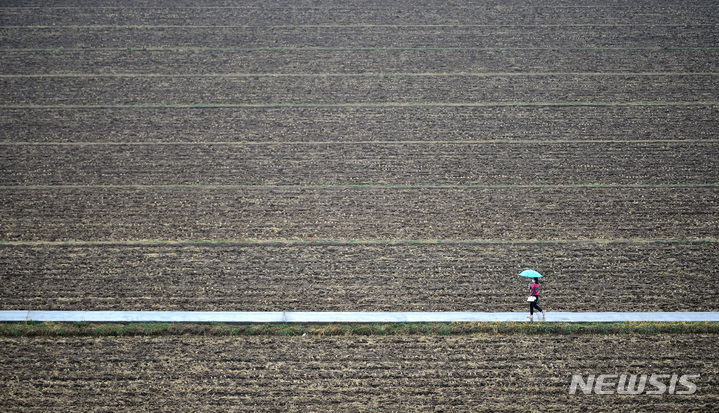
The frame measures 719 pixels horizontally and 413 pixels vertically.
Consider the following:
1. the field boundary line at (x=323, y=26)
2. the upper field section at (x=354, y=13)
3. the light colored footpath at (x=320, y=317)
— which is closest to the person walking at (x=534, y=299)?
the light colored footpath at (x=320, y=317)

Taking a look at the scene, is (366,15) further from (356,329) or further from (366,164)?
(356,329)

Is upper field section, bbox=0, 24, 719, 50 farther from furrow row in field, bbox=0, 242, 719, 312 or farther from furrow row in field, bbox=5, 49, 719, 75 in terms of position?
furrow row in field, bbox=0, 242, 719, 312

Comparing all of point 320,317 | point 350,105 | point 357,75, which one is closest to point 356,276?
point 320,317

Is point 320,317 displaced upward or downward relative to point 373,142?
downward

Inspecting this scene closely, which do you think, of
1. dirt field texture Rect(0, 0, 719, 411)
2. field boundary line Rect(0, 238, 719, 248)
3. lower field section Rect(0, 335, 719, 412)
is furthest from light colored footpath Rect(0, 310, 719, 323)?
field boundary line Rect(0, 238, 719, 248)

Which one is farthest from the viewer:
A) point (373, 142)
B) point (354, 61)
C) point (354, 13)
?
point (354, 13)

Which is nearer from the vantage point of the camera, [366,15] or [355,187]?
[355,187]
